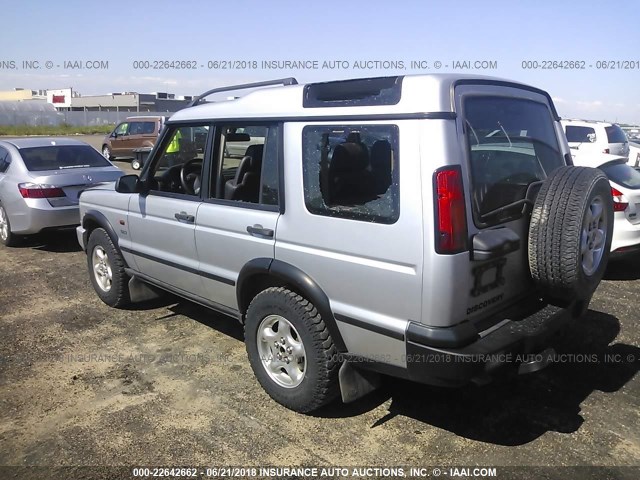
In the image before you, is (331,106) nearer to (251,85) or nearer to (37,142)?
(251,85)

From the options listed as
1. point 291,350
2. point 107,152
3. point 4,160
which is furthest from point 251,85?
point 107,152

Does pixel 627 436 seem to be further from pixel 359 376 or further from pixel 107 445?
pixel 107 445

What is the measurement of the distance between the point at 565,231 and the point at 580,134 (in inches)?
421

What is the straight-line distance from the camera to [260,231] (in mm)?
3301

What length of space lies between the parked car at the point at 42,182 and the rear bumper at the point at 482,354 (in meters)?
6.12

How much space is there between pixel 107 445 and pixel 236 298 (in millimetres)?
1187

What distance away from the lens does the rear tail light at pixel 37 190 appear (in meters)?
7.07

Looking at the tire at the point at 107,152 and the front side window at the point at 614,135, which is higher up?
the front side window at the point at 614,135

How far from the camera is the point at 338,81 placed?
2.97m

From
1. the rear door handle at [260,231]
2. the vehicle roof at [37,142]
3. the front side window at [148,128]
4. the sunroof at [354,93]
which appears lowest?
the rear door handle at [260,231]

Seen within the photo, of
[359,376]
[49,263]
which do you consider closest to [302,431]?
[359,376]

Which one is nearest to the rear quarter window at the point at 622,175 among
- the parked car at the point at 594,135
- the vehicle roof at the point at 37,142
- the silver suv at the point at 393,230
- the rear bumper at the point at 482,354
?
the silver suv at the point at 393,230

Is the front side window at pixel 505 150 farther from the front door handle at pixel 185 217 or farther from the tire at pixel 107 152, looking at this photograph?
the tire at pixel 107 152

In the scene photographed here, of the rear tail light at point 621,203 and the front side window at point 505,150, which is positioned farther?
the rear tail light at point 621,203
